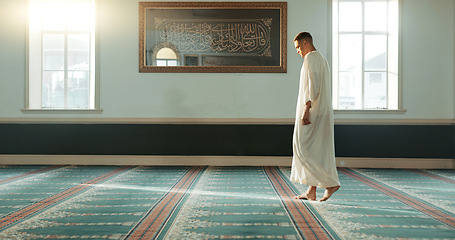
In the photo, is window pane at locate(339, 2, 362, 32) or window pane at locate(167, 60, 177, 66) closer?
window pane at locate(167, 60, 177, 66)

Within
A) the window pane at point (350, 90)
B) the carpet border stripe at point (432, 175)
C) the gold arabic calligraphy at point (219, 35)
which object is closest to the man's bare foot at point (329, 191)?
the carpet border stripe at point (432, 175)

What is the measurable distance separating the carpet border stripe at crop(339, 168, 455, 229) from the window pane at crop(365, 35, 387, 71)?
6.40 feet

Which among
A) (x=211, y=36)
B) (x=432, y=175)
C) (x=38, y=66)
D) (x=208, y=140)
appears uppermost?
(x=211, y=36)

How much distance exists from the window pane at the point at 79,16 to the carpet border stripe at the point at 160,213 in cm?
321

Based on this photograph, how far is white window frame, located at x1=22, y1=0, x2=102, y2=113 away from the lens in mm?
6246

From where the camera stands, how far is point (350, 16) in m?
6.49

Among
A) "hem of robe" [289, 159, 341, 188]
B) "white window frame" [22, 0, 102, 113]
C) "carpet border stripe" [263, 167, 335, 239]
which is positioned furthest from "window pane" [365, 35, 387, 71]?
"white window frame" [22, 0, 102, 113]

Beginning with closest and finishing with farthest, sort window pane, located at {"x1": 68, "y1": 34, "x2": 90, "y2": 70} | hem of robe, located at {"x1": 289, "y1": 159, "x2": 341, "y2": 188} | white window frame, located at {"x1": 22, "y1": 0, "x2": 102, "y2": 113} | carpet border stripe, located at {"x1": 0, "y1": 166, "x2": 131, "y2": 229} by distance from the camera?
carpet border stripe, located at {"x1": 0, "y1": 166, "x2": 131, "y2": 229}, hem of robe, located at {"x1": 289, "y1": 159, "x2": 341, "y2": 188}, white window frame, located at {"x1": 22, "y1": 0, "x2": 102, "y2": 113}, window pane, located at {"x1": 68, "y1": 34, "x2": 90, "y2": 70}

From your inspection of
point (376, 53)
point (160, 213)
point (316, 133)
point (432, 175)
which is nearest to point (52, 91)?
point (160, 213)

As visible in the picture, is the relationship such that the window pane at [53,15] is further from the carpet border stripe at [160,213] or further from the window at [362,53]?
the window at [362,53]

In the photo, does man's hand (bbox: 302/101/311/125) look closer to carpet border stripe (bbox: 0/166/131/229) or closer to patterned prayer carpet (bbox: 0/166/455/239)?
patterned prayer carpet (bbox: 0/166/455/239)

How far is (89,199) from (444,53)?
5159 millimetres

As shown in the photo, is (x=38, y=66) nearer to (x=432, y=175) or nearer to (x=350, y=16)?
(x=350, y=16)

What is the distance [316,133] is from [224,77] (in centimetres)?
297
